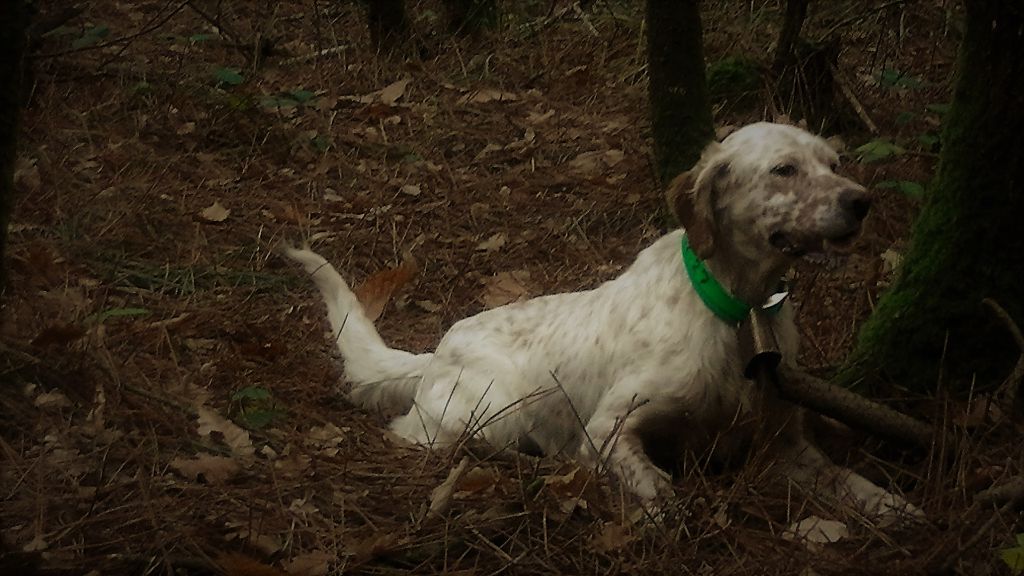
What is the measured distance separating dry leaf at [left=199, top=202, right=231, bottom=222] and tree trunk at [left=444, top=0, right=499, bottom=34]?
353 cm

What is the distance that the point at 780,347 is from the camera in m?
3.73

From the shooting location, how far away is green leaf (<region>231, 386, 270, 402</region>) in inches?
157

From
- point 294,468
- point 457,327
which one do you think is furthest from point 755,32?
point 294,468

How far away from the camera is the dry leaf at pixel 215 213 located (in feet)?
19.4

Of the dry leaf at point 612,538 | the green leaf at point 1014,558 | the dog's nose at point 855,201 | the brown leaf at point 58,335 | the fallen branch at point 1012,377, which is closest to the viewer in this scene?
the green leaf at point 1014,558

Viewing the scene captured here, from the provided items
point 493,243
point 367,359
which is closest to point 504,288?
point 493,243

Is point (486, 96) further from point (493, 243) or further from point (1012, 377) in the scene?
point (1012, 377)

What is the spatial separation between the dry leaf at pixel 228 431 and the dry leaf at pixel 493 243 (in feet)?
7.77

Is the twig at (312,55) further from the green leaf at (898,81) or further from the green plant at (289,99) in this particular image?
the green leaf at (898,81)

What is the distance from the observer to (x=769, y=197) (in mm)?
3629

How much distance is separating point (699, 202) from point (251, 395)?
1.66m

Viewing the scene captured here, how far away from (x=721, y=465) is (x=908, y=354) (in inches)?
27.5

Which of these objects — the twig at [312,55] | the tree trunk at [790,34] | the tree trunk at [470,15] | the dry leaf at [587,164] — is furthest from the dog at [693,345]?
the tree trunk at [470,15]

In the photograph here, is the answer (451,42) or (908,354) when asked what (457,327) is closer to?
(908,354)
